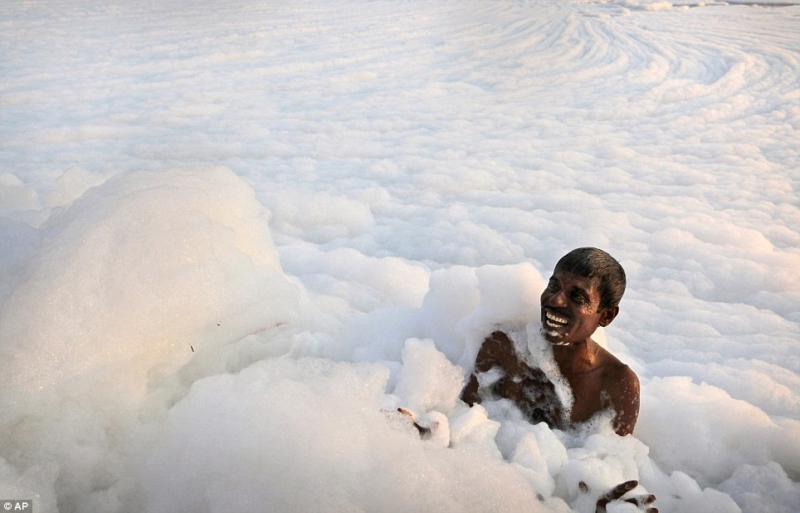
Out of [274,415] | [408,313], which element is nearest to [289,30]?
[408,313]

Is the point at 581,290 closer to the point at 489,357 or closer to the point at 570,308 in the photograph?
the point at 570,308

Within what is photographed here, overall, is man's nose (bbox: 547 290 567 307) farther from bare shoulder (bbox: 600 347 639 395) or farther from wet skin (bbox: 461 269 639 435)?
bare shoulder (bbox: 600 347 639 395)

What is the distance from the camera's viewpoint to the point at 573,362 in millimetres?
1744

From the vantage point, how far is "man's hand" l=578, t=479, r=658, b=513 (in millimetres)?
1475

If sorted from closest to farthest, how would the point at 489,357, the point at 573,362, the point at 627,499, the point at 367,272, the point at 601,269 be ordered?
the point at 627,499 → the point at 601,269 → the point at 573,362 → the point at 489,357 → the point at 367,272

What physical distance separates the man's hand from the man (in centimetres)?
26

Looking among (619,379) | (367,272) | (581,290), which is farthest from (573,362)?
(367,272)

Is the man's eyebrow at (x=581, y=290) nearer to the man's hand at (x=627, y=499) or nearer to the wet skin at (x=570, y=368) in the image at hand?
the wet skin at (x=570, y=368)

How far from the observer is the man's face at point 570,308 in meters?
1.64

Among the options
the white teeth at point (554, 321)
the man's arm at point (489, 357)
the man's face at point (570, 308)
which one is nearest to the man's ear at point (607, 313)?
the man's face at point (570, 308)

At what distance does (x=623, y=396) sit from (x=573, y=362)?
16 cm

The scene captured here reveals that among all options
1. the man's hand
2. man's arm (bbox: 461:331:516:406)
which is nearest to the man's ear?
man's arm (bbox: 461:331:516:406)

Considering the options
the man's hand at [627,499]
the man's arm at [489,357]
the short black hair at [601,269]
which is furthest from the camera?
the man's arm at [489,357]

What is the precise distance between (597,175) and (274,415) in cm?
289
